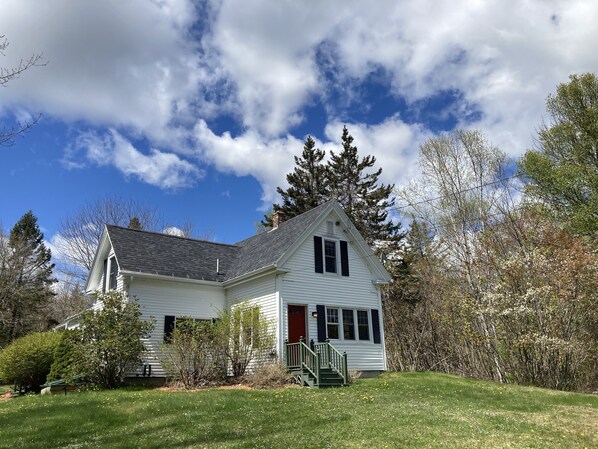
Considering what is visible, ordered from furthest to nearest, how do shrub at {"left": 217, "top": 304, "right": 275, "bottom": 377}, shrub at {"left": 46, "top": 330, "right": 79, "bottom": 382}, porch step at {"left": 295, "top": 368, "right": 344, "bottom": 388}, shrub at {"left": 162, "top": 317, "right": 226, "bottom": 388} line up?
1. shrub at {"left": 217, "top": 304, "right": 275, "bottom": 377}
2. shrub at {"left": 46, "top": 330, "right": 79, "bottom": 382}
3. shrub at {"left": 162, "top": 317, "right": 226, "bottom": 388}
4. porch step at {"left": 295, "top": 368, "right": 344, "bottom": 388}

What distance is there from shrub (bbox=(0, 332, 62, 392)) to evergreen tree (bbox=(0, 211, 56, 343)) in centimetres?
1429

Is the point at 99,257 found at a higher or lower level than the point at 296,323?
higher

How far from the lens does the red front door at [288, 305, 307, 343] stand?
55.7 feet

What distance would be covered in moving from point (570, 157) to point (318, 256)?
12.8 m

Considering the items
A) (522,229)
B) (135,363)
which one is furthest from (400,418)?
(522,229)

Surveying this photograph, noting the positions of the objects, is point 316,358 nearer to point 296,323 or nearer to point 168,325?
point 296,323

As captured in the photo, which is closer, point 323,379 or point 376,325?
point 323,379

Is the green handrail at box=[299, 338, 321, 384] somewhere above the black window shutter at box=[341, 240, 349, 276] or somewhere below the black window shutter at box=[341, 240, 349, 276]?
below

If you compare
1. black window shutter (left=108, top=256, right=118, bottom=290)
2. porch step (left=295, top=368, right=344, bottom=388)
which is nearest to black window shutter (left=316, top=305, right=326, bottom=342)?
porch step (left=295, top=368, right=344, bottom=388)

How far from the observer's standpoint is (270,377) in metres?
14.3

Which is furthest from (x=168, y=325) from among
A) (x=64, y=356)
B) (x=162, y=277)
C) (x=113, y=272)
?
(x=113, y=272)

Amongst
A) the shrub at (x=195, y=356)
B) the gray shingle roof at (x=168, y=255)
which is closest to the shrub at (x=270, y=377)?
the shrub at (x=195, y=356)

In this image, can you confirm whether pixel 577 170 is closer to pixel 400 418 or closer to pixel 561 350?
pixel 561 350

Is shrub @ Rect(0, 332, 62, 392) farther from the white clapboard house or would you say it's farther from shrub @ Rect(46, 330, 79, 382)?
the white clapboard house
